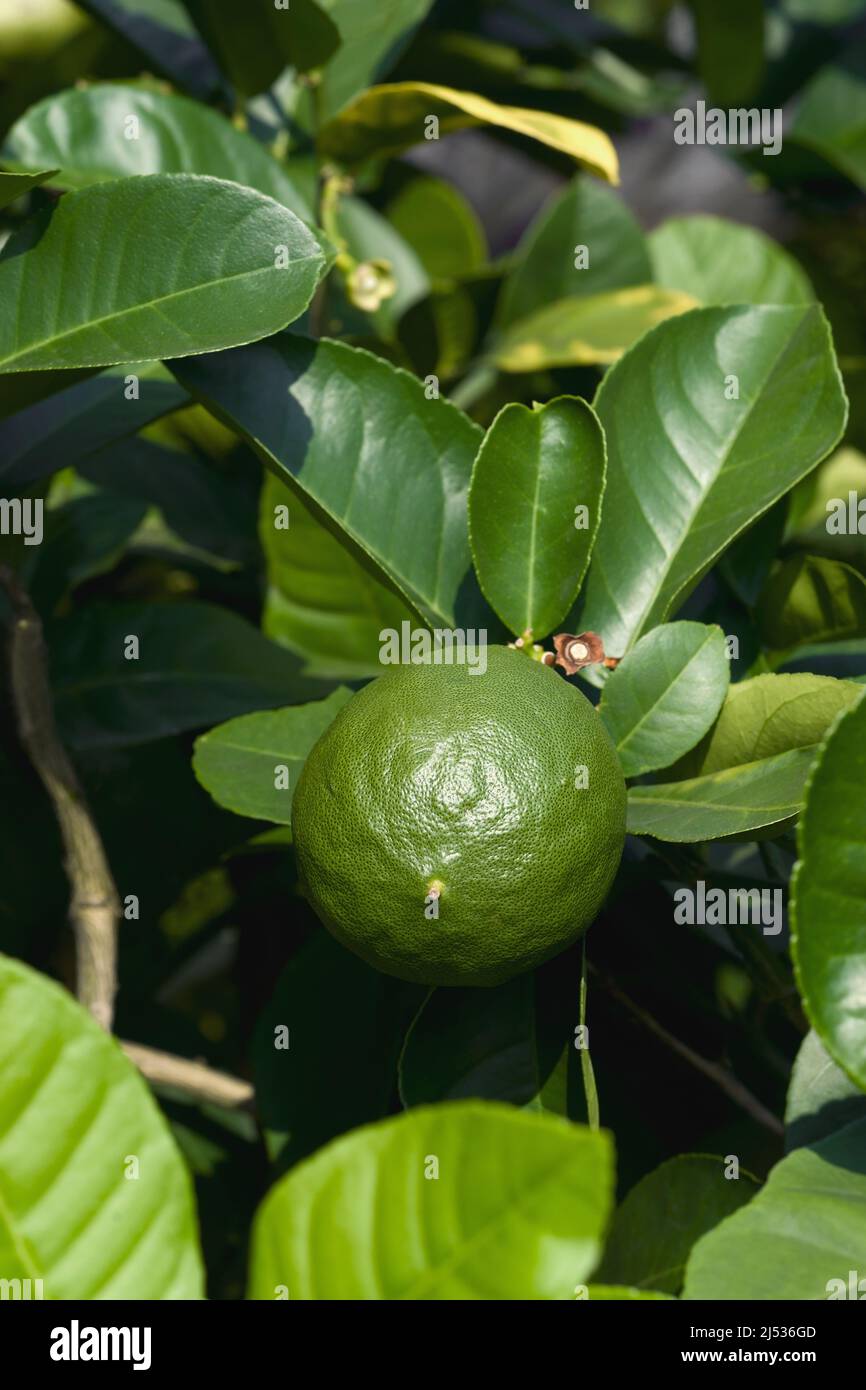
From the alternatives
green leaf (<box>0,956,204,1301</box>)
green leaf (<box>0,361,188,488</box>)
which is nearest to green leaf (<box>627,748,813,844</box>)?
green leaf (<box>0,956,204,1301</box>)

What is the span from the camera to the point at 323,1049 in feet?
3.64

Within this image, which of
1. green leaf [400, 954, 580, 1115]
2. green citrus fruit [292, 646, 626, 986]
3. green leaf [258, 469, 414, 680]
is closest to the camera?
green citrus fruit [292, 646, 626, 986]

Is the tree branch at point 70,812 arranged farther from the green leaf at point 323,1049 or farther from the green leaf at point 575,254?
the green leaf at point 575,254

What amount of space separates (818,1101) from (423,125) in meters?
0.91

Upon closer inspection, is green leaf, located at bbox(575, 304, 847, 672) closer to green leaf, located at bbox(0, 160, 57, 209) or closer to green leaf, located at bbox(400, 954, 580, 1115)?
green leaf, located at bbox(400, 954, 580, 1115)

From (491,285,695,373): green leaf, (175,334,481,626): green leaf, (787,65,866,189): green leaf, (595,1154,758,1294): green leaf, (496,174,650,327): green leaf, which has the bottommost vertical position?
(595,1154,758,1294): green leaf

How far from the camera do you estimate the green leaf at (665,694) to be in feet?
2.76

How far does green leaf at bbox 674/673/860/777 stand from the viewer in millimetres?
772

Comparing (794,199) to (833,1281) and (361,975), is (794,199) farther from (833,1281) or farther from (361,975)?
(833,1281)

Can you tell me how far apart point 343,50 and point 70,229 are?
590 millimetres

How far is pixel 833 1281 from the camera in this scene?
0.69 meters

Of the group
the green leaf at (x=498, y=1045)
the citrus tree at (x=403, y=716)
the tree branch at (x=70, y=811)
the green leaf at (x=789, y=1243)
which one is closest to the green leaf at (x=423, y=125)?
the citrus tree at (x=403, y=716)

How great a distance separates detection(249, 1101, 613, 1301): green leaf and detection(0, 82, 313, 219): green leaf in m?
0.87
